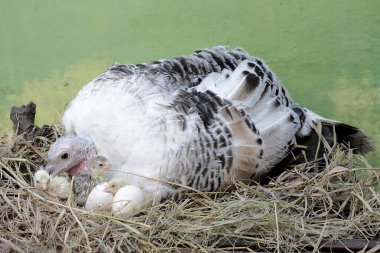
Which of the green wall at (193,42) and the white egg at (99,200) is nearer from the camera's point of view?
the white egg at (99,200)

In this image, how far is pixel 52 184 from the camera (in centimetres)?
251

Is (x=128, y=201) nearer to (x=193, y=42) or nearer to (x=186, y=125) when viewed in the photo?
(x=186, y=125)

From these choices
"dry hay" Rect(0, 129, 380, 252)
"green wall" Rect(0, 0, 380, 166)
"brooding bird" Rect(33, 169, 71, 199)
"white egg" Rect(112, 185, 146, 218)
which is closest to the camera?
"dry hay" Rect(0, 129, 380, 252)

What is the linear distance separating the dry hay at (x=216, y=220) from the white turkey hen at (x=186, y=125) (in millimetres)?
104

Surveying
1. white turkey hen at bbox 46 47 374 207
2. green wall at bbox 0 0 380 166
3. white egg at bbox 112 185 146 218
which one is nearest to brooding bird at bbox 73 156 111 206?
white turkey hen at bbox 46 47 374 207

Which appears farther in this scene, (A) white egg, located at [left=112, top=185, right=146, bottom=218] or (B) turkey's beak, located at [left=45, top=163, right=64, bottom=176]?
(B) turkey's beak, located at [left=45, top=163, right=64, bottom=176]

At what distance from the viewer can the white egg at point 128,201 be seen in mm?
2318

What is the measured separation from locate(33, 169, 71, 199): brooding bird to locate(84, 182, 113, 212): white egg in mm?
89

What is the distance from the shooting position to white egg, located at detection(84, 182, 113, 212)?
2.39 meters

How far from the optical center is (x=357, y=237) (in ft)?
7.29

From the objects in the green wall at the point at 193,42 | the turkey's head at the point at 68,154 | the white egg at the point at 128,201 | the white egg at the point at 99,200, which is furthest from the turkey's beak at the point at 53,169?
the green wall at the point at 193,42

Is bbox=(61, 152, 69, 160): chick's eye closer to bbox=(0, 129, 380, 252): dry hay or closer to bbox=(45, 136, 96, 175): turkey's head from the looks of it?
bbox=(45, 136, 96, 175): turkey's head

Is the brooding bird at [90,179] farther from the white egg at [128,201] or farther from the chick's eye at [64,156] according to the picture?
the white egg at [128,201]

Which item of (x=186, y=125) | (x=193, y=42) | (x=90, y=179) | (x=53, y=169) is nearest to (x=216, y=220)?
(x=186, y=125)
